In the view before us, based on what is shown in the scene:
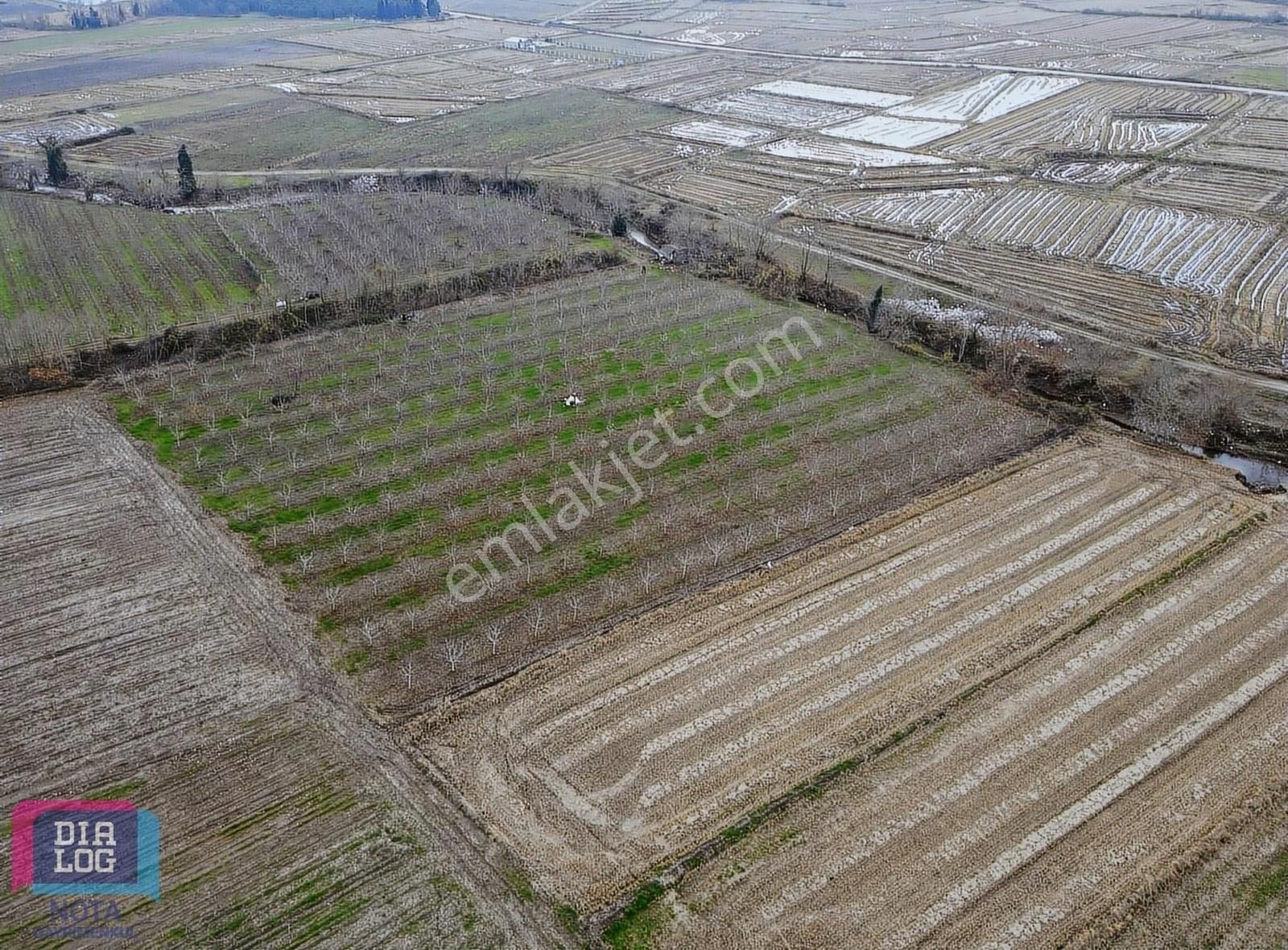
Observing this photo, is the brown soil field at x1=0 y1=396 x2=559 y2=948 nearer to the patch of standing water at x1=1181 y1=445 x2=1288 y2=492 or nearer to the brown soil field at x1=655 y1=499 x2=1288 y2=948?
the brown soil field at x1=655 y1=499 x2=1288 y2=948

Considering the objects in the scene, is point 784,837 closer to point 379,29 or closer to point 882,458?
point 882,458

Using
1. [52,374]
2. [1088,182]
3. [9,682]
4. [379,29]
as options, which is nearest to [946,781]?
[9,682]

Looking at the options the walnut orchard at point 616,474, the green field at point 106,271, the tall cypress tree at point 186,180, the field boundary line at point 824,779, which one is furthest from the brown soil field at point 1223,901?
the tall cypress tree at point 186,180

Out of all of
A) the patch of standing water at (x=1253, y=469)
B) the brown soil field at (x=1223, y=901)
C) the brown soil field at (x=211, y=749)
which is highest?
the patch of standing water at (x=1253, y=469)

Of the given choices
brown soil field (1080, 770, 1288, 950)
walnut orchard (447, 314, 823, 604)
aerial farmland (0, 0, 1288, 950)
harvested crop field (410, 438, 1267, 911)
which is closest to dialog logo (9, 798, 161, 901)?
aerial farmland (0, 0, 1288, 950)

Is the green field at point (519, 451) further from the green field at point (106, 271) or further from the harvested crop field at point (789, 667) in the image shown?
the green field at point (106, 271)

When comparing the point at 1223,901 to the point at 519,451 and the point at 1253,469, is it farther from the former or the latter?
the point at 519,451

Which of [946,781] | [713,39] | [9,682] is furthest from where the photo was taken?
[713,39]
